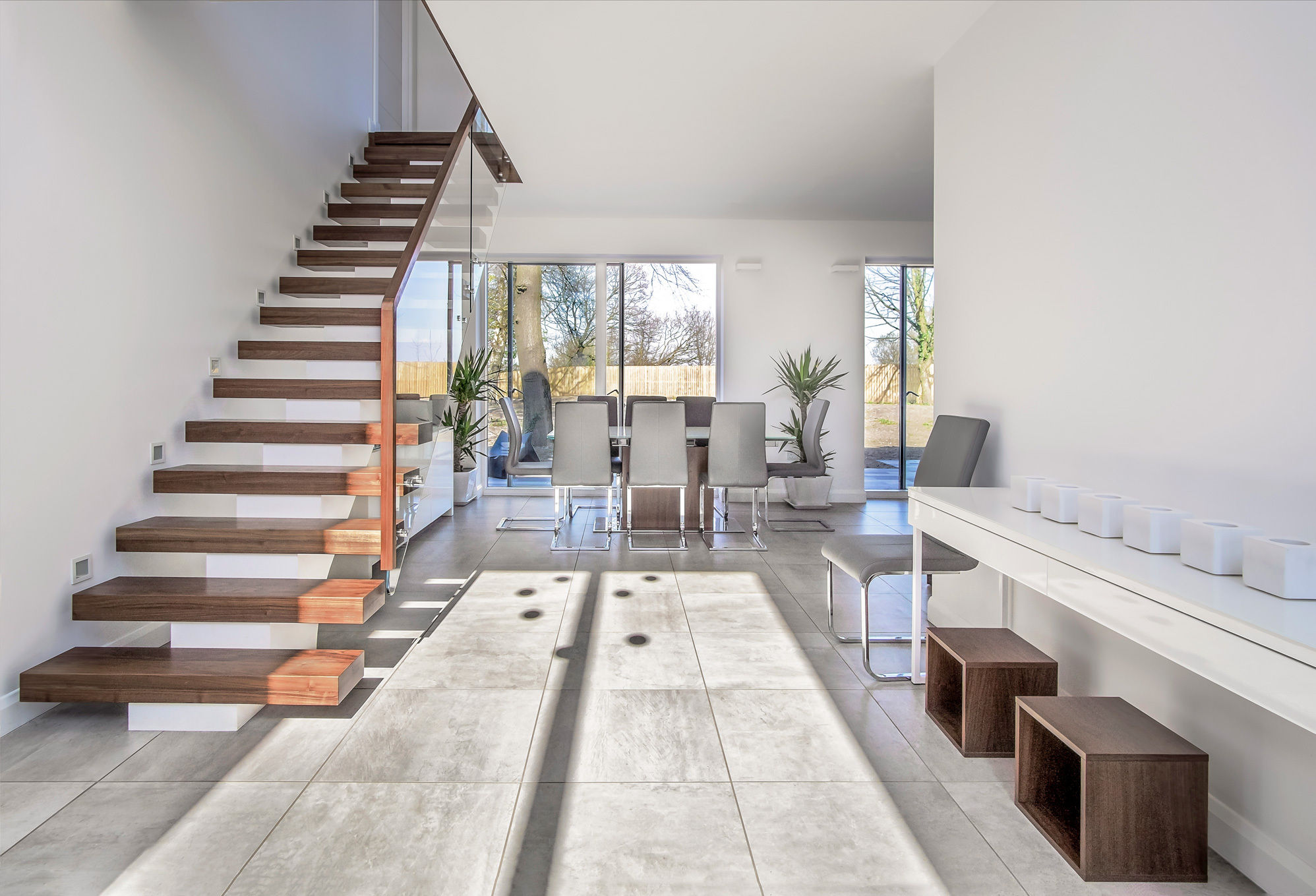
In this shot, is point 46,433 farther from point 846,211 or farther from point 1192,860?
point 846,211

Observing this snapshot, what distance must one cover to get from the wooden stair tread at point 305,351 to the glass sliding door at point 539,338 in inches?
136

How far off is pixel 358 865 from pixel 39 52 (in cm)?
287

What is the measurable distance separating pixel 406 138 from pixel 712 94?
321 centimetres

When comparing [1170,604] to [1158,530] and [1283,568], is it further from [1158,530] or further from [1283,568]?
[1158,530]

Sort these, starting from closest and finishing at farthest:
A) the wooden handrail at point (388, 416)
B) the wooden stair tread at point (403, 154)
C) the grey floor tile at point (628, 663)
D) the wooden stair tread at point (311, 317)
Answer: the grey floor tile at point (628, 663), the wooden handrail at point (388, 416), the wooden stair tread at point (311, 317), the wooden stair tread at point (403, 154)

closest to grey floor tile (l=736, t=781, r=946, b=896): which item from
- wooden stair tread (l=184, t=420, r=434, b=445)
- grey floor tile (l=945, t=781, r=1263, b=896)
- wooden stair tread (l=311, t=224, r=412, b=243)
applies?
grey floor tile (l=945, t=781, r=1263, b=896)

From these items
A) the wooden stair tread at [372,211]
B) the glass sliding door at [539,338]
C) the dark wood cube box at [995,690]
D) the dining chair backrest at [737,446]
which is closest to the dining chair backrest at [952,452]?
the dark wood cube box at [995,690]

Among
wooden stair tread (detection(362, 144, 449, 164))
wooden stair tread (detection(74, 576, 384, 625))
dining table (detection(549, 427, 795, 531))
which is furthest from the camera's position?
wooden stair tread (detection(362, 144, 449, 164))

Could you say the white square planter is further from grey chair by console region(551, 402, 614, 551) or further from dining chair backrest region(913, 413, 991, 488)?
grey chair by console region(551, 402, 614, 551)

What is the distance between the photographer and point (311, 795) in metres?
1.93

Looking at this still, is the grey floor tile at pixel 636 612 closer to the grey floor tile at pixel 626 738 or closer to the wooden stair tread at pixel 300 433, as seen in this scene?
the grey floor tile at pixel 626 738

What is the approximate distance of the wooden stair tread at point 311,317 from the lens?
13.8ft

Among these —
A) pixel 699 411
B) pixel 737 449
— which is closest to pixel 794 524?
pixel 737 449

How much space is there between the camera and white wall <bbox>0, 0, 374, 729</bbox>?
240 cm
